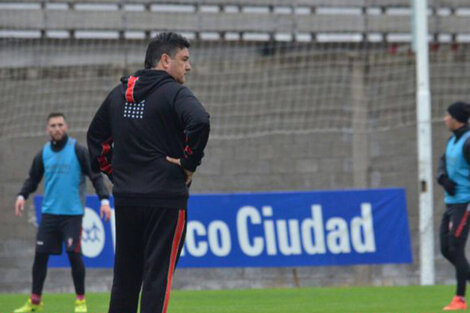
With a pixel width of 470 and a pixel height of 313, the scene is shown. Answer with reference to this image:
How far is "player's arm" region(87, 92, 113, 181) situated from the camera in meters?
5.59

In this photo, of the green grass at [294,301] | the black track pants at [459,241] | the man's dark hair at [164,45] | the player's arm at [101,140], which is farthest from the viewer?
the green grass at [294,301]

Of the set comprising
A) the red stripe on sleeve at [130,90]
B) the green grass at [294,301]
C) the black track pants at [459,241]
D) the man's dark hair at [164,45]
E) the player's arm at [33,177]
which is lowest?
the green grass at [294,301]

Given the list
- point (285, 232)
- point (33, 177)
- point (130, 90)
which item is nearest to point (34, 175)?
point (33, 177)

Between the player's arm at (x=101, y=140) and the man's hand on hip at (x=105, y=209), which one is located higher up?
the player's arm at (x=101, y=140)

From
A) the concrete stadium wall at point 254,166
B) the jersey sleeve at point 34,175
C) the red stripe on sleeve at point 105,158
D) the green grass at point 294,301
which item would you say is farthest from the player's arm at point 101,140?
the concrete stadium wall at point 254,166

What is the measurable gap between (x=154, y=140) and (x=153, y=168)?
0.49 ft

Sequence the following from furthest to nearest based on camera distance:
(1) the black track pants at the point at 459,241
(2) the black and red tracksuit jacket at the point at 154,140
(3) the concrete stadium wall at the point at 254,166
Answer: (3) the concrete stadium wall at the point at 254,166
(1) the black track pants at the point at 459,241
(2) the black and red tracksuit jacket at the point at 154,140

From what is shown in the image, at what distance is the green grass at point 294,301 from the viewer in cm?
959

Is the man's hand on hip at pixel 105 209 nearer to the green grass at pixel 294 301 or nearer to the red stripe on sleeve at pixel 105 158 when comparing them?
the green grass at pixel 294 301

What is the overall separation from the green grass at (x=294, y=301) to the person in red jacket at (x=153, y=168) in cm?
414

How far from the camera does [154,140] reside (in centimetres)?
535

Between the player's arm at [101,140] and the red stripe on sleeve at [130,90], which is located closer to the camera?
the red stripe on sleeve at [130,90]

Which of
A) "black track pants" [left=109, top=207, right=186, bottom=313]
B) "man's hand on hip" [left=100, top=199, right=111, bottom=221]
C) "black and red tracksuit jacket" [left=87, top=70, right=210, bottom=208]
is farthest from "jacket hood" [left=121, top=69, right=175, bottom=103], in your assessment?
"man's hand on hip" [left=100, top=199, right=111, bottom=221]

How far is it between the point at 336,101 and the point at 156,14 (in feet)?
11.8
